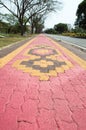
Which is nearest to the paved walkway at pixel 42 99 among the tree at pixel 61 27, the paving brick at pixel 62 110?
the paving brick at pixel 62 110

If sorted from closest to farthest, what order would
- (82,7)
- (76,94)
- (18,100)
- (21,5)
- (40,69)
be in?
(18,100) < (76,94) < (40,69) < (21,5) < (82,7)

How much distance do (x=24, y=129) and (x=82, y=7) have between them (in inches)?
3787

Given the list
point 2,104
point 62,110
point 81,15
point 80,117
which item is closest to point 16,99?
point 2,104

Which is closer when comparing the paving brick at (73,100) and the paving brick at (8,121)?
the paving brick at (8,121)

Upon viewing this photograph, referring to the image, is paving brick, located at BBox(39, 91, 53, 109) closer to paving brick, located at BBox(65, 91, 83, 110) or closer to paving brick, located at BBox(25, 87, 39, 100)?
paving brick, located at BBox(25, 87, 39, 100)

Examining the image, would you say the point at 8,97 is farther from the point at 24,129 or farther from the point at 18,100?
the point at 24,129

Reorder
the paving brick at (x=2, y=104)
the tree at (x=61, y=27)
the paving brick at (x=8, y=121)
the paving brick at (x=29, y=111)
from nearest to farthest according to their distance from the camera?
the paving brick at (x=8, y=121) < the paving brick at (x=29, y=111) < the paving brick at (x=2, y=104) < the tree at (x=61, y=27)

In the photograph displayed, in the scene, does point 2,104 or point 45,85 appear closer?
point 2,104

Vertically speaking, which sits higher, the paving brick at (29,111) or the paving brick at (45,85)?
the paving brick at (29,111)

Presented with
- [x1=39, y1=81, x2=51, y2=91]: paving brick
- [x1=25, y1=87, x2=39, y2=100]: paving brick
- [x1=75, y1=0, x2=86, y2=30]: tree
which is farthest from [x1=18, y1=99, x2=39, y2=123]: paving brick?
[x1=75, y1=0, x2=86, y2=30]: tree

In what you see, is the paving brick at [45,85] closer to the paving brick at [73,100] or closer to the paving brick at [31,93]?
the paving brick at [31,93]

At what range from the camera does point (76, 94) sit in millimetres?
3748

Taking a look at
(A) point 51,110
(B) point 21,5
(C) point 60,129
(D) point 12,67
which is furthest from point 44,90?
(B) point 21,5

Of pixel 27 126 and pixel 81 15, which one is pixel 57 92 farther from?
pixel 81 15
